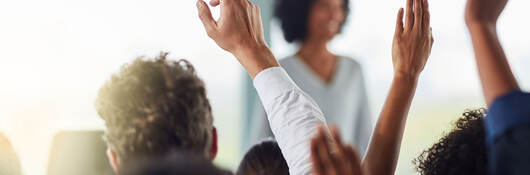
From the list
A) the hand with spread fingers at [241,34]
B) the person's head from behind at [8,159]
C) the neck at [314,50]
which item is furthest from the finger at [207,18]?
the neck at [314,50]

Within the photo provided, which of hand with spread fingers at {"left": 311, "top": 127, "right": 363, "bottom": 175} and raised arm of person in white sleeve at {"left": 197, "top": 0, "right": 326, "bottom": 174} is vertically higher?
raised arm of person in white sleeve at {"left": 197, "top": 0, "right": 326, "bottom": 174}

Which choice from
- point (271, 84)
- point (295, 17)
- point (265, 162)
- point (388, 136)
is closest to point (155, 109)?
point (271, 84)

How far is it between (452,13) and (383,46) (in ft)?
1.23

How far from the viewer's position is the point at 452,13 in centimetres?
301

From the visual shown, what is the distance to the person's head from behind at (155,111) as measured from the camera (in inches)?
24.8

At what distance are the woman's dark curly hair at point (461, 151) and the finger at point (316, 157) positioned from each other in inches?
9.0

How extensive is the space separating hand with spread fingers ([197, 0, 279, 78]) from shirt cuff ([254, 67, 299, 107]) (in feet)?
0.04

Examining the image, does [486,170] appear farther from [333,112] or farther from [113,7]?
[113,7]

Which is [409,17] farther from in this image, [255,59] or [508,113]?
[508,113]

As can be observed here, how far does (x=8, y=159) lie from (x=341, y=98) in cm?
173

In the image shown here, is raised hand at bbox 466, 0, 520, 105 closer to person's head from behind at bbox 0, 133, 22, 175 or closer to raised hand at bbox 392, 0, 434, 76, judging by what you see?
raised hand at bbox 392, 0, 434, 76

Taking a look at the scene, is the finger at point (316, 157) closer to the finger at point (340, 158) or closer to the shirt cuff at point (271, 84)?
the finger at point (340, 158)

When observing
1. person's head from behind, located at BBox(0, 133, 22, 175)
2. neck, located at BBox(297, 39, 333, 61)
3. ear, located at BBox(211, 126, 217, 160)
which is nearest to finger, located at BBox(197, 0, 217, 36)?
ear, located at BBox(211, 126, 217, 160)

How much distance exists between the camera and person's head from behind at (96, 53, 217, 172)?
2.07 feet
